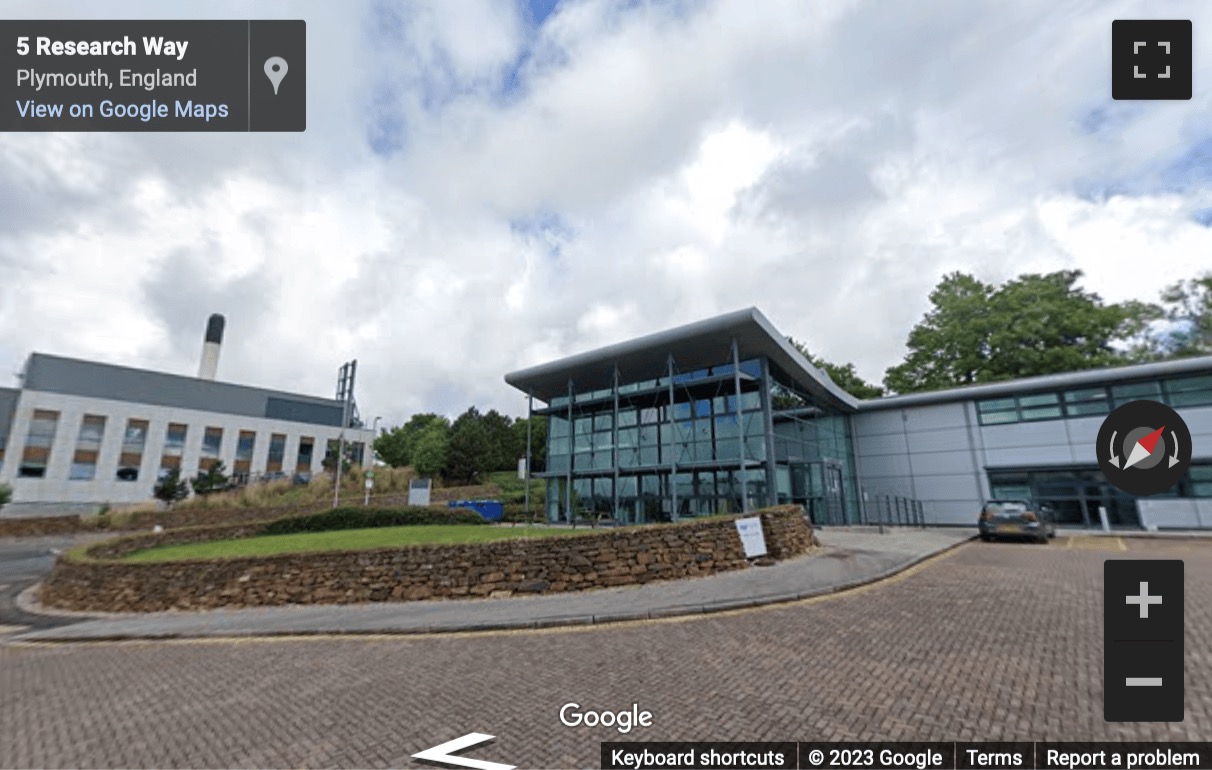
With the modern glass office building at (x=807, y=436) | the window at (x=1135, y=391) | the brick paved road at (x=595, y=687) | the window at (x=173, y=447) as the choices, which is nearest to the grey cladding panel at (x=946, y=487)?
the modern glass office building at (x=807, y=436)

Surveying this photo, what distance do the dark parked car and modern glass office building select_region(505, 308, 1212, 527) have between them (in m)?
5.91

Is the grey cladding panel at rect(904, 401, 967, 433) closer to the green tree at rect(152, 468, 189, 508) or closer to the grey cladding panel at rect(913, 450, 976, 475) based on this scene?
the grey cladding panel at rect(913, 450, 976, 475)

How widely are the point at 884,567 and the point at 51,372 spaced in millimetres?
63147

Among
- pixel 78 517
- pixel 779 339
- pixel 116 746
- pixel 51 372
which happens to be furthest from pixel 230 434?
pixel 116 746

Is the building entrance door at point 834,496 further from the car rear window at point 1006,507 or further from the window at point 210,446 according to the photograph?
the window at point 210,446

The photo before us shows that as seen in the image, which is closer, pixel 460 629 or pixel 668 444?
pixel 460 629

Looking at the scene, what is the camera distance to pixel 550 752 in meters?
3.58

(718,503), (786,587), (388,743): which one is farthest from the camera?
(718,503)

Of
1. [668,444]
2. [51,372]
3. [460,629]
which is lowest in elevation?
[460,629]

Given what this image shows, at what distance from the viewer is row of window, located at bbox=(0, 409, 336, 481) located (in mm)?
41500

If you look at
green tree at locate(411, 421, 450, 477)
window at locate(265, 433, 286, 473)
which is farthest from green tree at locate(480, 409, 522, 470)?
window at locate(265, 433, 286, 473)

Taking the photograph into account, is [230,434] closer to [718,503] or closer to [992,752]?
[718,503]

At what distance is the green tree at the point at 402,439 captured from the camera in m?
60.9

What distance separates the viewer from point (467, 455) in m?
46.1
